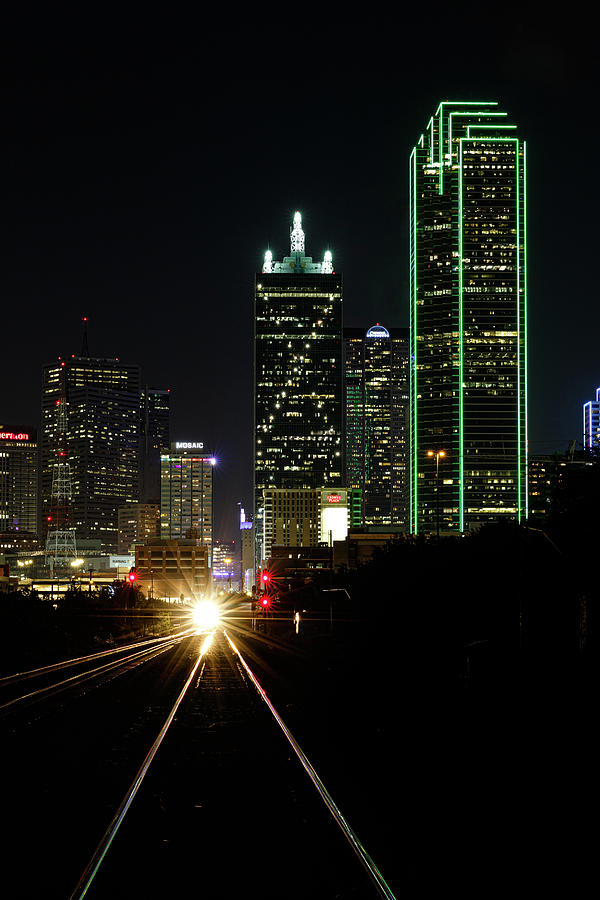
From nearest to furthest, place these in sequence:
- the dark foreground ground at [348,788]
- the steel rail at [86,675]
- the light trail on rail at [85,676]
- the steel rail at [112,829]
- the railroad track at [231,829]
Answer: the steel rail at [112,829]
the railroad track at [231,829]
the dark foreground ground at [348,788]
the light trail on rail at [85,676]
the steel rail at [86,675]

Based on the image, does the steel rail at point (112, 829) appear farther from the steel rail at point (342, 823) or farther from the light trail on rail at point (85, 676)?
the light trail on rail at point (85, 676)

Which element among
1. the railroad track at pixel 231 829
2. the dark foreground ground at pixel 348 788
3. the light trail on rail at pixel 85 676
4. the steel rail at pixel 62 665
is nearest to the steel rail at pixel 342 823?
the railroad track at pixel 231 829

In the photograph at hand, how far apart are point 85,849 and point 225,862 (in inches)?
86.4

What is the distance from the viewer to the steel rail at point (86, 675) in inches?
1374

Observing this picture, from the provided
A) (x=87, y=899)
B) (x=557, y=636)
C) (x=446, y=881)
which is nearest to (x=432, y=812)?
(x=446, y=881)

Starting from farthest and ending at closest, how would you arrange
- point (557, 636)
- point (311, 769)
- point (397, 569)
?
point (397, 569)
point (557, 636)
point (311, 769)

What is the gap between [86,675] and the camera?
4678cm

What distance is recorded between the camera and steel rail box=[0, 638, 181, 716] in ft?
115

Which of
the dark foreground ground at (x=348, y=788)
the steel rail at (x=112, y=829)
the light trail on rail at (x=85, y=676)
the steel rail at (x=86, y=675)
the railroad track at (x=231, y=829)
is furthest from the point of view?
the steel rail at (x=86, y=675)

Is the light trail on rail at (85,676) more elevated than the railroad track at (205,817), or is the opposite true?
the railroad track at (205,817)

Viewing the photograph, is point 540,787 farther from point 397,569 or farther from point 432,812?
point 397,569

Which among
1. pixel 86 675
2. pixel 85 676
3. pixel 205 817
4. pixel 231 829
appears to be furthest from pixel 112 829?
pixel 86 675

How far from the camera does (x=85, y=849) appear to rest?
14.0 m

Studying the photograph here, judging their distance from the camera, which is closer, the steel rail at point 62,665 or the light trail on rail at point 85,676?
the light trail on rail at point 85,676
